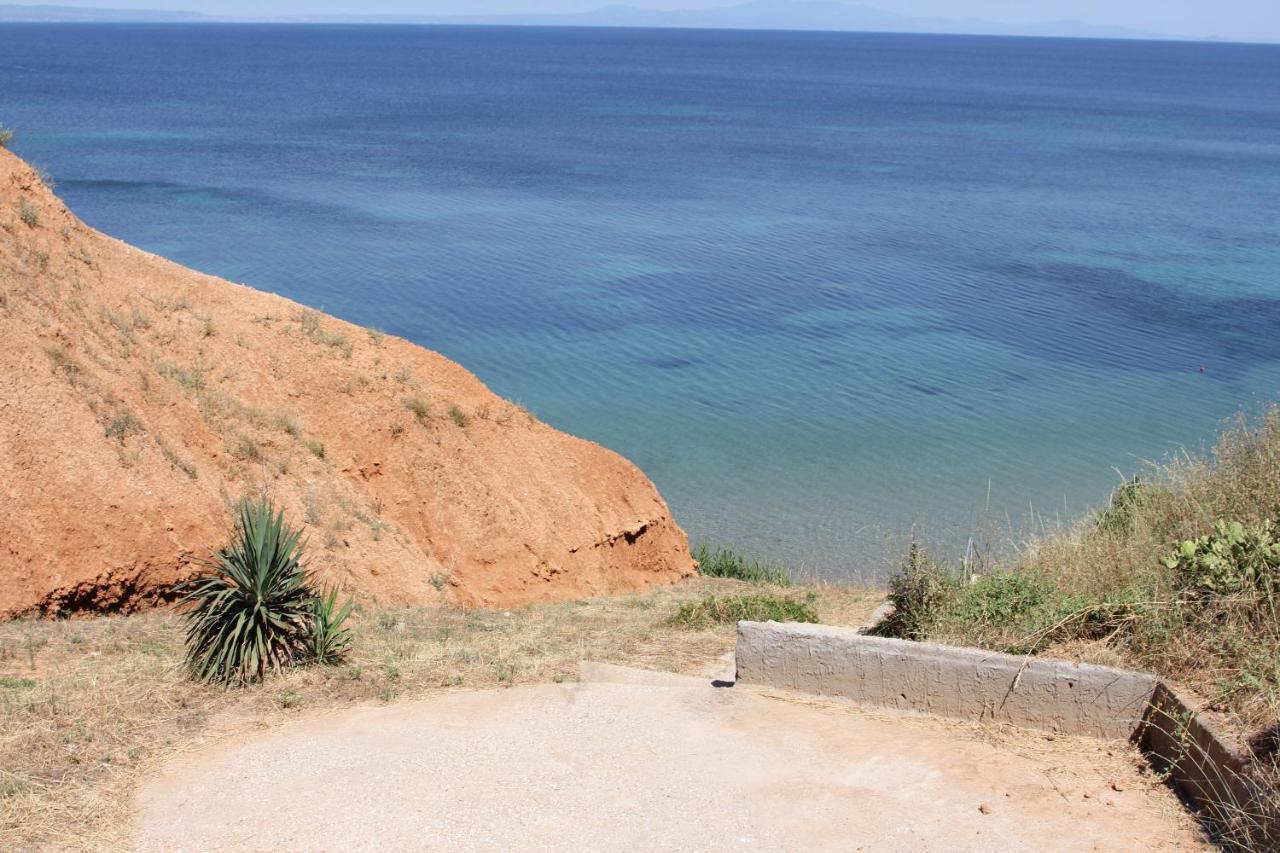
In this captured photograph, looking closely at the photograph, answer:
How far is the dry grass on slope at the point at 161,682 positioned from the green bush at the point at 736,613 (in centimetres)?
25

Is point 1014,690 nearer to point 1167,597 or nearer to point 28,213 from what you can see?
point 1167,597

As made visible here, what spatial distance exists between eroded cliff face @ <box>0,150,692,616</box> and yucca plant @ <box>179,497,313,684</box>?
319 centimetres

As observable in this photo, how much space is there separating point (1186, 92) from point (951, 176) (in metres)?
A: 91.6

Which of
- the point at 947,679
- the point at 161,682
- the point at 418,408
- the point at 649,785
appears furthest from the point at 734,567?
the point at 649,785

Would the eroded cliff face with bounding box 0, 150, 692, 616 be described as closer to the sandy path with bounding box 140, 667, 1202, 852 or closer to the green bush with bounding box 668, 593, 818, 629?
the green bush with bounding box 668, 593, 818, 629

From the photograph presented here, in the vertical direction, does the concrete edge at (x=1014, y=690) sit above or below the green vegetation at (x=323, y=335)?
above

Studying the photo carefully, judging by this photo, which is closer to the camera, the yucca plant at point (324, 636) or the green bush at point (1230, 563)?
the green bush at point (1230, 563)

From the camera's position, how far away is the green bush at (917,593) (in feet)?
32.1

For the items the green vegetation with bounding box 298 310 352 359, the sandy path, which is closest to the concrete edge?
the sandy path

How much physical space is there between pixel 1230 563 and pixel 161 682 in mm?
7647

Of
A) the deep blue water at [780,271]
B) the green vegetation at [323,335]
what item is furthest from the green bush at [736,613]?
the deep blue water at [780,271]

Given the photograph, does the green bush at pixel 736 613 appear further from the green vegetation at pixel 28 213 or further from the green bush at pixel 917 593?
the green vegetation at pixel 28 213

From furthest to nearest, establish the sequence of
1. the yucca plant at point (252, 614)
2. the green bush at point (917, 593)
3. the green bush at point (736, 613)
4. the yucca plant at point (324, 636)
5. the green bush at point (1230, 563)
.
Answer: the green bush at point (736, 613) < the green bush at point (917, 593) < the yucca plant at point (324, 636) < the yucca plant at point (252, 614) < the green bush at point (1230, 563)

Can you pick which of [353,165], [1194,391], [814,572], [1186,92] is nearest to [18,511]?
[814,572]
